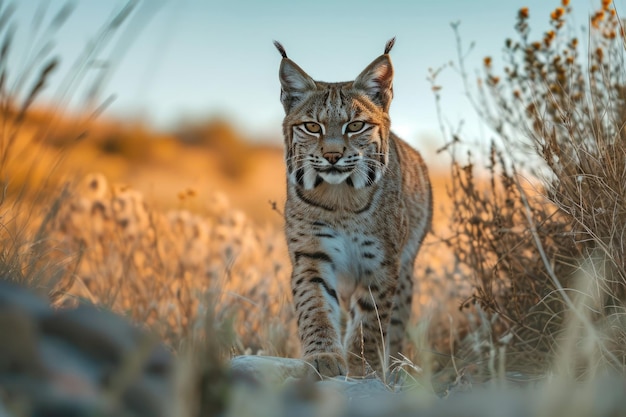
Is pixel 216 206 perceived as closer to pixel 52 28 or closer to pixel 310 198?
pixel 310 198

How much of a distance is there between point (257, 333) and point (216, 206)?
2176 mm

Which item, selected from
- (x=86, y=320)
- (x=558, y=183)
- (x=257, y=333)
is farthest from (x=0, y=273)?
(x=558, y=183)

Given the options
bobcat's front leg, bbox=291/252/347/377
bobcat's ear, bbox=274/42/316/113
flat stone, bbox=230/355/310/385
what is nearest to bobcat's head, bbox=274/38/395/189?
bobcat's ear, bbox=274/42/316/113

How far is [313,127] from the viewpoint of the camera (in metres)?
4.62

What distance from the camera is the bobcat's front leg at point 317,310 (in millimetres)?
4020

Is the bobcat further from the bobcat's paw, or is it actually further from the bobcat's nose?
the bobcat's paw

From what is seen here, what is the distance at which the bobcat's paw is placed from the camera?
154 inches

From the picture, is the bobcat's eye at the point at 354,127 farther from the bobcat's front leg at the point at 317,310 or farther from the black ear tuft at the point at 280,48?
the bobcat's front leg at the point at 317,310

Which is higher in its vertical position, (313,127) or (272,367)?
(313,127)

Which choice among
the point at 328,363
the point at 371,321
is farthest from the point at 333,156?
the point at 328,363

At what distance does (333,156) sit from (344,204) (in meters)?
0.33

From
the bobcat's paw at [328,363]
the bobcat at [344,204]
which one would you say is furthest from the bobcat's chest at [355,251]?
the bobcat's paw at [328,363]

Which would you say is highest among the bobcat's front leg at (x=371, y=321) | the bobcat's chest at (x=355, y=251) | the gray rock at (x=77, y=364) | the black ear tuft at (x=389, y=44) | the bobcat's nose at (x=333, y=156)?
the black ear tuft at (x=389, y=44)

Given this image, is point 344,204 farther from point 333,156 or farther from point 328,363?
point 328,363
